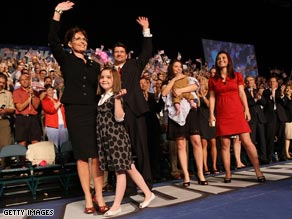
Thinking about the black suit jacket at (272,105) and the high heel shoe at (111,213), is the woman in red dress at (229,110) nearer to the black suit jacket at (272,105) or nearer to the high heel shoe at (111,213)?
the high heel shoe at (111,213)

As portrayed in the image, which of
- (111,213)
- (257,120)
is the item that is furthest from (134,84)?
(257,120)

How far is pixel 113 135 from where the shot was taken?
2.71 metres

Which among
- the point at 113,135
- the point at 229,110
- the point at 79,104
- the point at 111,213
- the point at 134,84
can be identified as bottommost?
the point at 111,213

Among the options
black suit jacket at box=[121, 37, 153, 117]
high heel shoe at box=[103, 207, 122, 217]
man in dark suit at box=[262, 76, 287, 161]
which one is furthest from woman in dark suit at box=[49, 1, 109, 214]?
man in dark suit at box=[262, 76, 287, 161]

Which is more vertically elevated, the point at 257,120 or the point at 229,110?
the point at 229,110

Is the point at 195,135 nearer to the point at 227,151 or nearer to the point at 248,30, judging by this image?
the point at 227,151

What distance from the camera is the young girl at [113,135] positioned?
2676 millimetres

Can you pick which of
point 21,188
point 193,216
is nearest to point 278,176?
point 193,216

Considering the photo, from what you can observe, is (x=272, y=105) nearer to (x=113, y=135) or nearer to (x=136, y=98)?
(x=136, y=98)

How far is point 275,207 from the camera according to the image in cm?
253

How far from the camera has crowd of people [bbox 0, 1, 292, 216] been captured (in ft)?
9.01

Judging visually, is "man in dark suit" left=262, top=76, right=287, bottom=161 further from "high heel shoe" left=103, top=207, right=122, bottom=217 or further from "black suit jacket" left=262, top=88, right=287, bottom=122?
"high heel shoe" left=103, top=207, right=122, bottom=217

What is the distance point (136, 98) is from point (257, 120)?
10.9 ft

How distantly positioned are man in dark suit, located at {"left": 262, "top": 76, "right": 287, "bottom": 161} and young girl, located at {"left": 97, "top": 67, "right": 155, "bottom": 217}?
4074 mm
